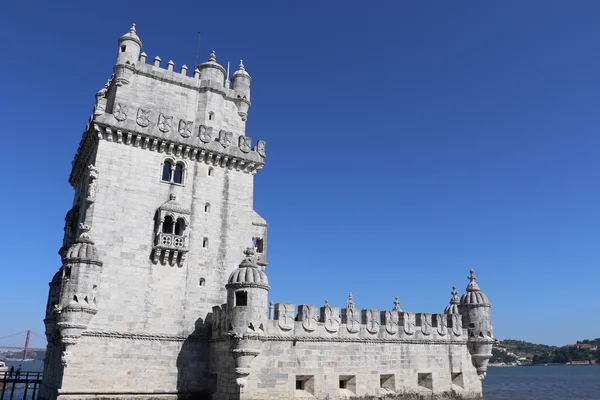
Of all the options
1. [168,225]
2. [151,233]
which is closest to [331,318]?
[168,225]

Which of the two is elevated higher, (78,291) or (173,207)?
(173,207)

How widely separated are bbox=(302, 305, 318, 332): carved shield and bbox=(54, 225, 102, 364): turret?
11.9 metres

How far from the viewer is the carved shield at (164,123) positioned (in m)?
31.8

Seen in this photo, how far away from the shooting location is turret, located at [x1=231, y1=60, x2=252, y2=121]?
36812mm

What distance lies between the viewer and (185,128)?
32688 mm

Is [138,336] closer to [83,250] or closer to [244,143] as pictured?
[83,250]

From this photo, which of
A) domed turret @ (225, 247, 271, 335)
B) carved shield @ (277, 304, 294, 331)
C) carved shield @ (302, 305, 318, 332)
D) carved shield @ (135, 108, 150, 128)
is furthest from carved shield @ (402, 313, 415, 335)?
carved shield @ (135, 108, 150, 128)

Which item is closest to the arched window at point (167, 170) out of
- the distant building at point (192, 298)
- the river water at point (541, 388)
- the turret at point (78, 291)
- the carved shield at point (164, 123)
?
the distant building at point (192, 298)

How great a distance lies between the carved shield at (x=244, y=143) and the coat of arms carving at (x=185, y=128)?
12.4 ft

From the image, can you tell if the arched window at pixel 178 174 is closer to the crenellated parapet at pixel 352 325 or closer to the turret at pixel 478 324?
the crenellated parapet at pixel 352 325

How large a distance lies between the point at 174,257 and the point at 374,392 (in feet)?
50.0

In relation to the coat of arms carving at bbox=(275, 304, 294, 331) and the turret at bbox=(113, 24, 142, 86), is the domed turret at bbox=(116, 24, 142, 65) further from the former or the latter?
the coat of arms carving at bbox=(275, 304, 294, 331)

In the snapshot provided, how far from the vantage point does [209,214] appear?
32.5 meters

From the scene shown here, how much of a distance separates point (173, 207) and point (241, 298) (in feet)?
26.2
